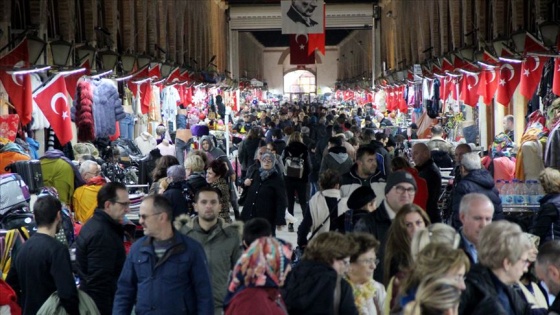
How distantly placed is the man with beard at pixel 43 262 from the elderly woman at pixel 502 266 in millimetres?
2598

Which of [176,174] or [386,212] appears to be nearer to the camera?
[386,212]

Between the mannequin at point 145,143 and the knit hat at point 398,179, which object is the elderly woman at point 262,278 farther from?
the mannequin at point 145,143

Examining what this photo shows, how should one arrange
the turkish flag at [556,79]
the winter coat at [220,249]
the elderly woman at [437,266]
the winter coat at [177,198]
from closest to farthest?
the elderly woman at [437,266]
the winter coat at [220,249]
the winter coat at [177,198]
the turkish flag at [556,79]

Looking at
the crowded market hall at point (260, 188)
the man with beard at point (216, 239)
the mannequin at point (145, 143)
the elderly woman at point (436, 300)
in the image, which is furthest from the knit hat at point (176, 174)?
the mannequin at point (145, 143)

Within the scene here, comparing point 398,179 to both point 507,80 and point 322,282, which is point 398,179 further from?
point 507,80

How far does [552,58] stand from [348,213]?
→ 645cm

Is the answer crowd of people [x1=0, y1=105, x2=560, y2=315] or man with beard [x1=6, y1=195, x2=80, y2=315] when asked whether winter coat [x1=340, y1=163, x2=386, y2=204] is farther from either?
man with beard [x1=6, y1=195, x2=80, y2=315]

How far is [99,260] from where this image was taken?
22.7ft

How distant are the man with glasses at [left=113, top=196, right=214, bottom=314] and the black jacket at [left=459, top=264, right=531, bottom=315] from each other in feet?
5.31

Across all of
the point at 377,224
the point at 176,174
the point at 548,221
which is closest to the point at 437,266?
the point at 377,224

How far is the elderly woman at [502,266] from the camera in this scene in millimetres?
4965

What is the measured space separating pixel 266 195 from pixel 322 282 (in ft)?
20.1

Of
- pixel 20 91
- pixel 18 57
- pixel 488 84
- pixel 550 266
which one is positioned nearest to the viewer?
pixel 550 266

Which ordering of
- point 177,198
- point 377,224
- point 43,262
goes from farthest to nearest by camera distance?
1. point 177,198
2. point 377,224
3. point 43,262
